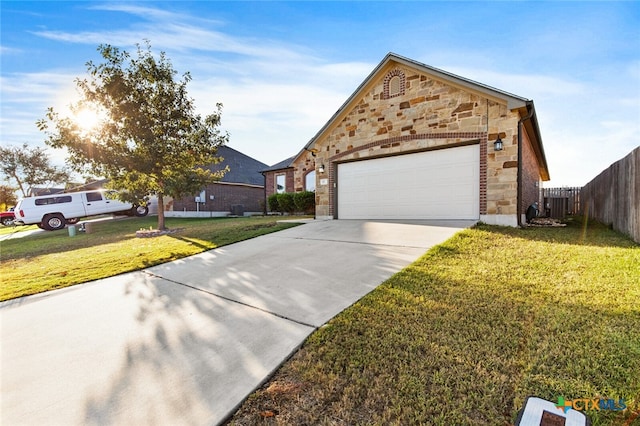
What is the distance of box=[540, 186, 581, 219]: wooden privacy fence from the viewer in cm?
1501

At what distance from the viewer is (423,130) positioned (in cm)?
866

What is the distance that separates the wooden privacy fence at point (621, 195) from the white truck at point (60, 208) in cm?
1762

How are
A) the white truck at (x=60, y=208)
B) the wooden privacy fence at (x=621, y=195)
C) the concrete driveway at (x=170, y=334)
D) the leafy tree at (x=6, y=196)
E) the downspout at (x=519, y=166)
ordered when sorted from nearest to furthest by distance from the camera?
the concrete driveway at (x=170, y=334) → the wooden privacy fence at (x=621, y=195) → the downspout at (x=519, y=166) → the white truck at (x=60, y=208) → the leafy tree at (x=6, y=196)

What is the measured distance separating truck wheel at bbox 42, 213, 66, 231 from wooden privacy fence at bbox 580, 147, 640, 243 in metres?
22.2

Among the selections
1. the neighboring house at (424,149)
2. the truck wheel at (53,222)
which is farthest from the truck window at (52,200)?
the neighboring house at (424,149)

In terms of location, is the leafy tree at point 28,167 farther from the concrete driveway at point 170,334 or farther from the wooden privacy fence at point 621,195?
the wooden privacy fence at point 621,195

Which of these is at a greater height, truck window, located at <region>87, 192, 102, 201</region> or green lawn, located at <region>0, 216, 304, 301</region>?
truck window, located at <region>87, 192, 102, 201</region>

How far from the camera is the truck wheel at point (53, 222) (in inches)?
564

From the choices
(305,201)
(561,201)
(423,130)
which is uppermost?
(423,130)

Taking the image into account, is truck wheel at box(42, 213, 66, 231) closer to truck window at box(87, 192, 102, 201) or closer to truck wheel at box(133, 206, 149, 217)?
truck window at box(87, 192, 102, 201)

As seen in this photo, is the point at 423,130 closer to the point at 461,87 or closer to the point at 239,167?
the point at 461,87

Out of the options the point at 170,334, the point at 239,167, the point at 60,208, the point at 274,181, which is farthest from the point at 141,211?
the point at 170,334

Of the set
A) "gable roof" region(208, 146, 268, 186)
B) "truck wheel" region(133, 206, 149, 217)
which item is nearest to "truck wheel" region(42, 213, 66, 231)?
"truck wheel" region(133, 206, 149, 217)

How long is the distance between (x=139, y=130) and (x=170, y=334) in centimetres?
968
